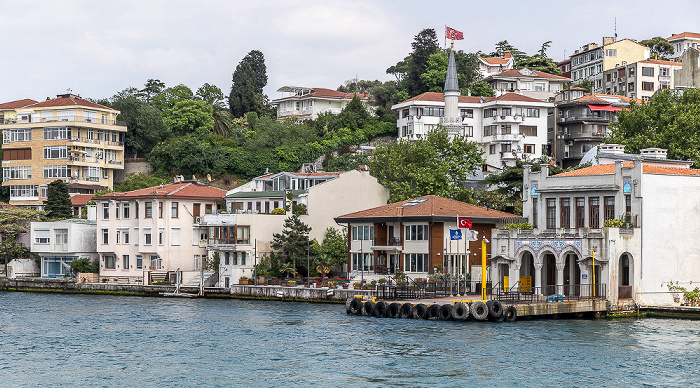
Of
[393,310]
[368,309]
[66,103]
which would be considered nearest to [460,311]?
[393,310]

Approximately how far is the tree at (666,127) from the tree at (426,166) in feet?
38.3

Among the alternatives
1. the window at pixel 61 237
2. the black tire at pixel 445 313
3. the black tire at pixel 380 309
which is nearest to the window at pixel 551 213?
the black tire at pixel 445 313

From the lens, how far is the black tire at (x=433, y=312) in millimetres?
51344

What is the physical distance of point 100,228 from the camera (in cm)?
8219

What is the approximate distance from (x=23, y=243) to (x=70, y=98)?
22437 mm

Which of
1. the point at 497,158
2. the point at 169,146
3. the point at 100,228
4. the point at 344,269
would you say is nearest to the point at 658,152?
the point at 344,269

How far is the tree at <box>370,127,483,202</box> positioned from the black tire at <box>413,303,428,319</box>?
80.6ft

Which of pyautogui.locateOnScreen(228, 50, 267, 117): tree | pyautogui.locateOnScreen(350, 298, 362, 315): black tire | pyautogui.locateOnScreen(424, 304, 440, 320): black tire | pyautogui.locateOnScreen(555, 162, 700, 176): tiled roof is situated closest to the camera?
pyautogui.locateOnScreen(424, 304, 440, 320): black tire

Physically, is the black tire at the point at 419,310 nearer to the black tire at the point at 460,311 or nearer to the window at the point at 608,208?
the black tire at the point at 460,311

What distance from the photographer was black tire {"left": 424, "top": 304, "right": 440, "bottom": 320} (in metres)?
51.3

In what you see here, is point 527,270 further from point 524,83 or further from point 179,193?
point 524,83

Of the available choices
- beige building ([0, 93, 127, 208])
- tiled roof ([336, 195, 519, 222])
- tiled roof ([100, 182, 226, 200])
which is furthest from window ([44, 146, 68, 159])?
tiled roof ([336, 195, 519, 222])

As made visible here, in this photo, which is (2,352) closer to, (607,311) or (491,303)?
(491,303)

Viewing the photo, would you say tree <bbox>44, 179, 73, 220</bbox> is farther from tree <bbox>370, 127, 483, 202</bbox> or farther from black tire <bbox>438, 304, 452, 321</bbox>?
black tire <bbox>438, 304, 452, 321</bbox>
